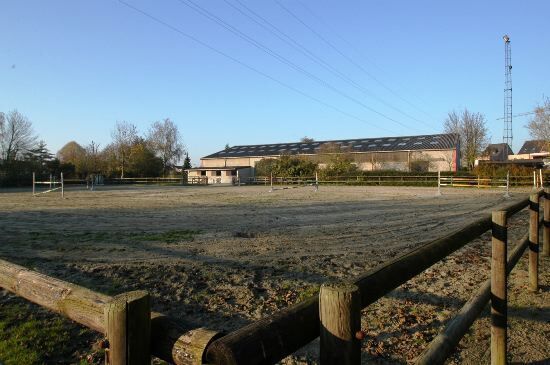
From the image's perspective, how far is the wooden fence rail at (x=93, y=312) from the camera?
3.76 feet

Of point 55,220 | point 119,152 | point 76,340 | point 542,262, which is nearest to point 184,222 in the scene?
point 55,220

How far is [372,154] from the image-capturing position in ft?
184

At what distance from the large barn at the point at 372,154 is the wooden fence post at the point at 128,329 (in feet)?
161

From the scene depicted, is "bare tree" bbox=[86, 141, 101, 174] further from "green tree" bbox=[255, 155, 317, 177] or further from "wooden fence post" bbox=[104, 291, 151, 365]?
"wooden fence post" bbox=[104, 291, 151, 365]

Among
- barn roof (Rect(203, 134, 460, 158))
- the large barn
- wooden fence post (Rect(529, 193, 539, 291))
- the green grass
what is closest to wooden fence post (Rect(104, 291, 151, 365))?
the green grass

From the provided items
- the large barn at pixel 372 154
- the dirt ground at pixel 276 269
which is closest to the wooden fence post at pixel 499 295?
the dirt ground at pixel 276 269

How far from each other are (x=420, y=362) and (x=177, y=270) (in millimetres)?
4468

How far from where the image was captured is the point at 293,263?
621 centimetres

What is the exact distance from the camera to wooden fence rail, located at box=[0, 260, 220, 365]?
1146 mm

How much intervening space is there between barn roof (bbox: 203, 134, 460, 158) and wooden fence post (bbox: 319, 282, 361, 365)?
53.1 m

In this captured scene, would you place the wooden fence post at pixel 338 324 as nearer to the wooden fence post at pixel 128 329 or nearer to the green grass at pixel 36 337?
the wooden fence post at pixel 128 329

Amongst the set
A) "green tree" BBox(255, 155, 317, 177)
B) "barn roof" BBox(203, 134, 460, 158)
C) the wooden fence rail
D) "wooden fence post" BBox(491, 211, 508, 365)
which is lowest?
"wooden fence post" BBox(491, 211, 508, 365)

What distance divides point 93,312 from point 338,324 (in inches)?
35.2

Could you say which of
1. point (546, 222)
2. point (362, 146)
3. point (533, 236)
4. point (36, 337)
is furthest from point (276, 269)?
point (362, 146)
